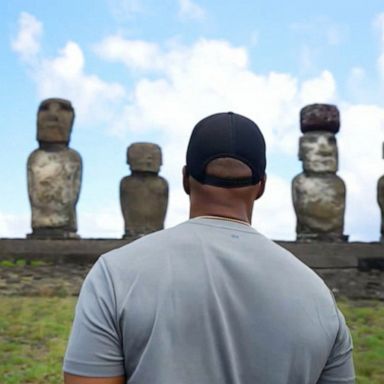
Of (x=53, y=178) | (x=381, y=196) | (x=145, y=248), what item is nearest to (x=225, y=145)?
(x=145, y=248)

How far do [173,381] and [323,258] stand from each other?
9.29m

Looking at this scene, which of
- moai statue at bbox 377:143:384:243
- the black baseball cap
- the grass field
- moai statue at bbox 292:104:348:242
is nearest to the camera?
the black baseball cap

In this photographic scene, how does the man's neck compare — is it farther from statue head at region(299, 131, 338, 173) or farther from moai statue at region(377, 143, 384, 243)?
moai statue at region(377, 143, 384, 243)

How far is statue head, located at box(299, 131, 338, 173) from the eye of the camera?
36.9 ft

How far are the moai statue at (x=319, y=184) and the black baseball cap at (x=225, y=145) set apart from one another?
9.91 m

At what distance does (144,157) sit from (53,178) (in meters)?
1.45

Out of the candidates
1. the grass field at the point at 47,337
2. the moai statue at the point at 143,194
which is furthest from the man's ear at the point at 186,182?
the moai statue at the point at 143,194

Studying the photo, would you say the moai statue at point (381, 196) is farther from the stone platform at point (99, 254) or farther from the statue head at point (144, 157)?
the statue head at point (144, 157)

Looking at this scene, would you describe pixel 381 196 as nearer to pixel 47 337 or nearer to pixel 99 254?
pixel 99 254

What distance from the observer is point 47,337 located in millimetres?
6051

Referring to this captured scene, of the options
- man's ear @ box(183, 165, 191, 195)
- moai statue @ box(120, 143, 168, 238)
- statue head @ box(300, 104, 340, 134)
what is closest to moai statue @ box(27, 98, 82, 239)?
moai statue @ box(120, 143, 168, 238)

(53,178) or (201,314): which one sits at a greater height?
(53,178)

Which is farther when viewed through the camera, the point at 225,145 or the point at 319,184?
the point at 319,184

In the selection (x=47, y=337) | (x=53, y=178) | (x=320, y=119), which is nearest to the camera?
(x=47, y=337)
